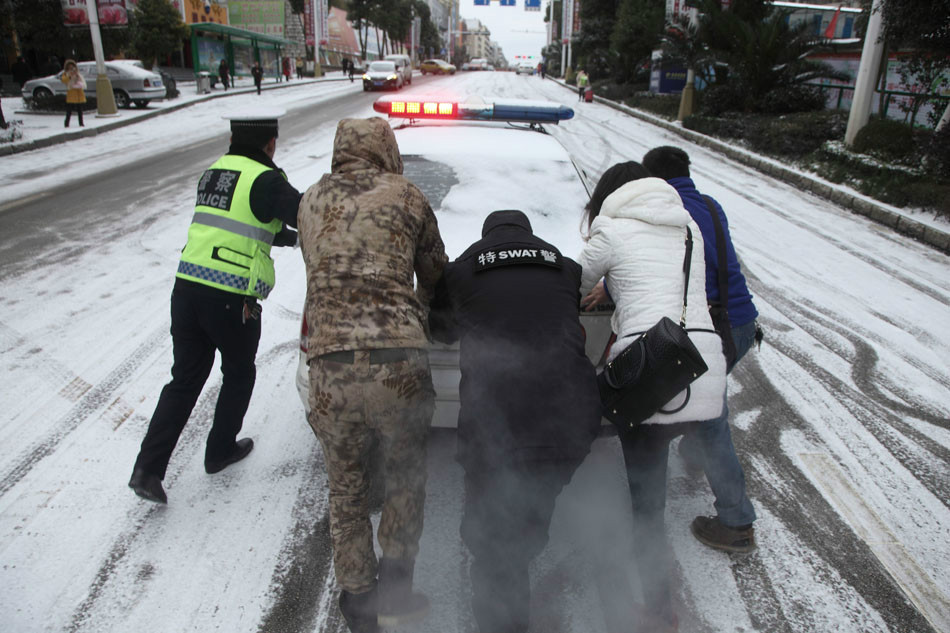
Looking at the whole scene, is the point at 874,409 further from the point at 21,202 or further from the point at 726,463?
the point at 21,202

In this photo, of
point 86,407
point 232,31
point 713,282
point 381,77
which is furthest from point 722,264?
point 232,31

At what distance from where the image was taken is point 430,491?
9.71 ft

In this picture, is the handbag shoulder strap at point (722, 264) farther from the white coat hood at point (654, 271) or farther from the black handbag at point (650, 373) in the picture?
the black handbag at point (650, 373)

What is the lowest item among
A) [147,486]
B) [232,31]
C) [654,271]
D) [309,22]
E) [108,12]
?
[147,486]

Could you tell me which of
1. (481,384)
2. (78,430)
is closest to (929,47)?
(481,384)

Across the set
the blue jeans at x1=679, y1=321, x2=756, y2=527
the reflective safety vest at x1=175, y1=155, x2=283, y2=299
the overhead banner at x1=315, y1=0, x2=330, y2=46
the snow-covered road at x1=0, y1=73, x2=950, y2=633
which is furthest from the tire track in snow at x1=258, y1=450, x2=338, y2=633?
the overhead banner at x1=315, y1=0, x2=330, y2=46

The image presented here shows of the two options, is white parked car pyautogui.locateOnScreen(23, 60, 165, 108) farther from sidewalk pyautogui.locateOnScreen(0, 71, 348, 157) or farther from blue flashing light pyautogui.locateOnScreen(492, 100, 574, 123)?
blue flashing light pyautogui.locateOnScreen(492, 100, 574, 123)

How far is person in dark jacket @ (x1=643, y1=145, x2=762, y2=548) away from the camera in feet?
7.97

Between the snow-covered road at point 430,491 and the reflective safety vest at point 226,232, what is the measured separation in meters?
1.03

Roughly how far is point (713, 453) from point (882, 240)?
6.55 meters

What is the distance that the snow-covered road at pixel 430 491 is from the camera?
2316 mm

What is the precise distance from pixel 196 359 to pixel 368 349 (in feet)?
3.93

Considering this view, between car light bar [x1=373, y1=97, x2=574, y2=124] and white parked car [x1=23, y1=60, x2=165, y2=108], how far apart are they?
61.7 feet

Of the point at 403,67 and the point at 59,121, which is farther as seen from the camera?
the point at 403,67
